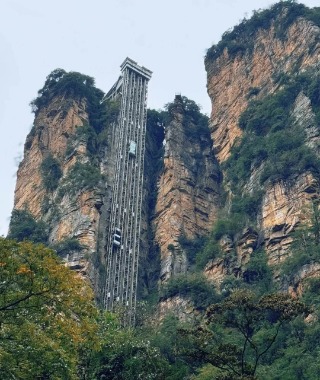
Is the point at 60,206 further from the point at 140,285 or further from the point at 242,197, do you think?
the point at 242,197

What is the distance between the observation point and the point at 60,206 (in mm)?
46938

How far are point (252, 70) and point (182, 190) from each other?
10.8 m

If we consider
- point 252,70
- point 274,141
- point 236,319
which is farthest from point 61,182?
point 236,319

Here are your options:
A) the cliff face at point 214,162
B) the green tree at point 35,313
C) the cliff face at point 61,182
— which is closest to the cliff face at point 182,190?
the cliff face at point 214,162

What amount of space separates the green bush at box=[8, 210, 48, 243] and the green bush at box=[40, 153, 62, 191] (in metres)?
3.48

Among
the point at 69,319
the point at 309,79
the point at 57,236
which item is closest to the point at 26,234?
the point at 57,236

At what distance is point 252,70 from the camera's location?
52031mm

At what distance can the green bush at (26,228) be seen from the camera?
45.1 metres

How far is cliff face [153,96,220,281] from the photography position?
47.0 m

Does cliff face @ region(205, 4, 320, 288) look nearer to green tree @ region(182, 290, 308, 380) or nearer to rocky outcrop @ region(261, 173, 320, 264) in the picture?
rocky outcrop @ region(261, 173, 320, 264)

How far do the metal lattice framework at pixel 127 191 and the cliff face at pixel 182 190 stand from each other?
2126 millimetres

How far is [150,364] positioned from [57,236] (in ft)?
79.3

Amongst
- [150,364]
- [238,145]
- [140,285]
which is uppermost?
[238,145]

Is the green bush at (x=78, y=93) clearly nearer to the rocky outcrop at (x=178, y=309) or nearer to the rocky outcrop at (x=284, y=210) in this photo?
the rocky outcrop at (x=178, y=309)
